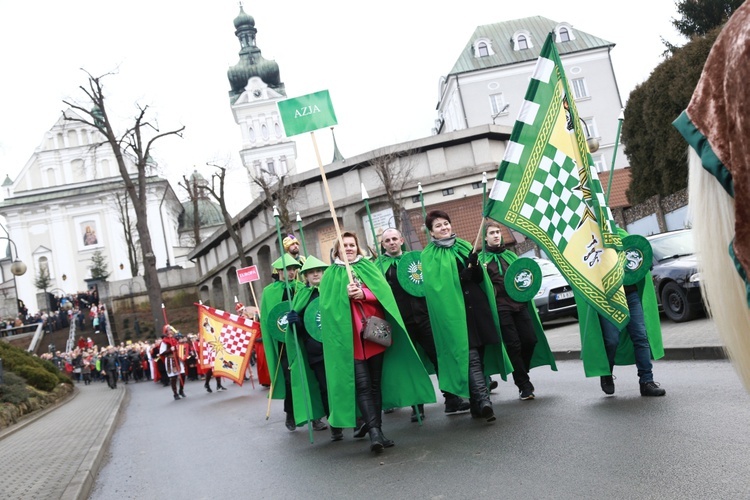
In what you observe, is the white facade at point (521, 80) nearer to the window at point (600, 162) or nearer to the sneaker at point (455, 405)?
the window at point (600, 162)

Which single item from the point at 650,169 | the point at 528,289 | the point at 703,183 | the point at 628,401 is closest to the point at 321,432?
the point at 528,289

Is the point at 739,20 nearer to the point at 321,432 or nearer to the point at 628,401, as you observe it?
the point at 628,401

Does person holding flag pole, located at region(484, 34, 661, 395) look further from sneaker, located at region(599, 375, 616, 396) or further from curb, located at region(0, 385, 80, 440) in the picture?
curb, located at region(0, 385, 80, 440)

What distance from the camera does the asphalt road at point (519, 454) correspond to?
211 inches

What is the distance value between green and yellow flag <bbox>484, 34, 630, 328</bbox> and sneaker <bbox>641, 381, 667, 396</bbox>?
1.14 metres

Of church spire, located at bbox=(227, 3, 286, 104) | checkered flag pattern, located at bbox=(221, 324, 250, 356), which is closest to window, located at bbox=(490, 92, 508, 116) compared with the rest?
checkered flag pattern, located at bbox=(221, 324, 250, 356)

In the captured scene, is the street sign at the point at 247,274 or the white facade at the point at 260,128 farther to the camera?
the white facade at the point at 260,128

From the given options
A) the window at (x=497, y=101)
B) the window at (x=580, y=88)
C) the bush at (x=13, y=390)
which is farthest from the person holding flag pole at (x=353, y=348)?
the window at (x=580, y=88)

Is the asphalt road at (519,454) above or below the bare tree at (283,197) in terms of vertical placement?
below

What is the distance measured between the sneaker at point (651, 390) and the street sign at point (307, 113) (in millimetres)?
3738

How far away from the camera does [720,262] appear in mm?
2459

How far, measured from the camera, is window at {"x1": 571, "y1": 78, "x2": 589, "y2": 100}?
67.0m

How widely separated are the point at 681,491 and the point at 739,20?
3167mm

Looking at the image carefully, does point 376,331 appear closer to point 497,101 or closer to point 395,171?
point 395,171
